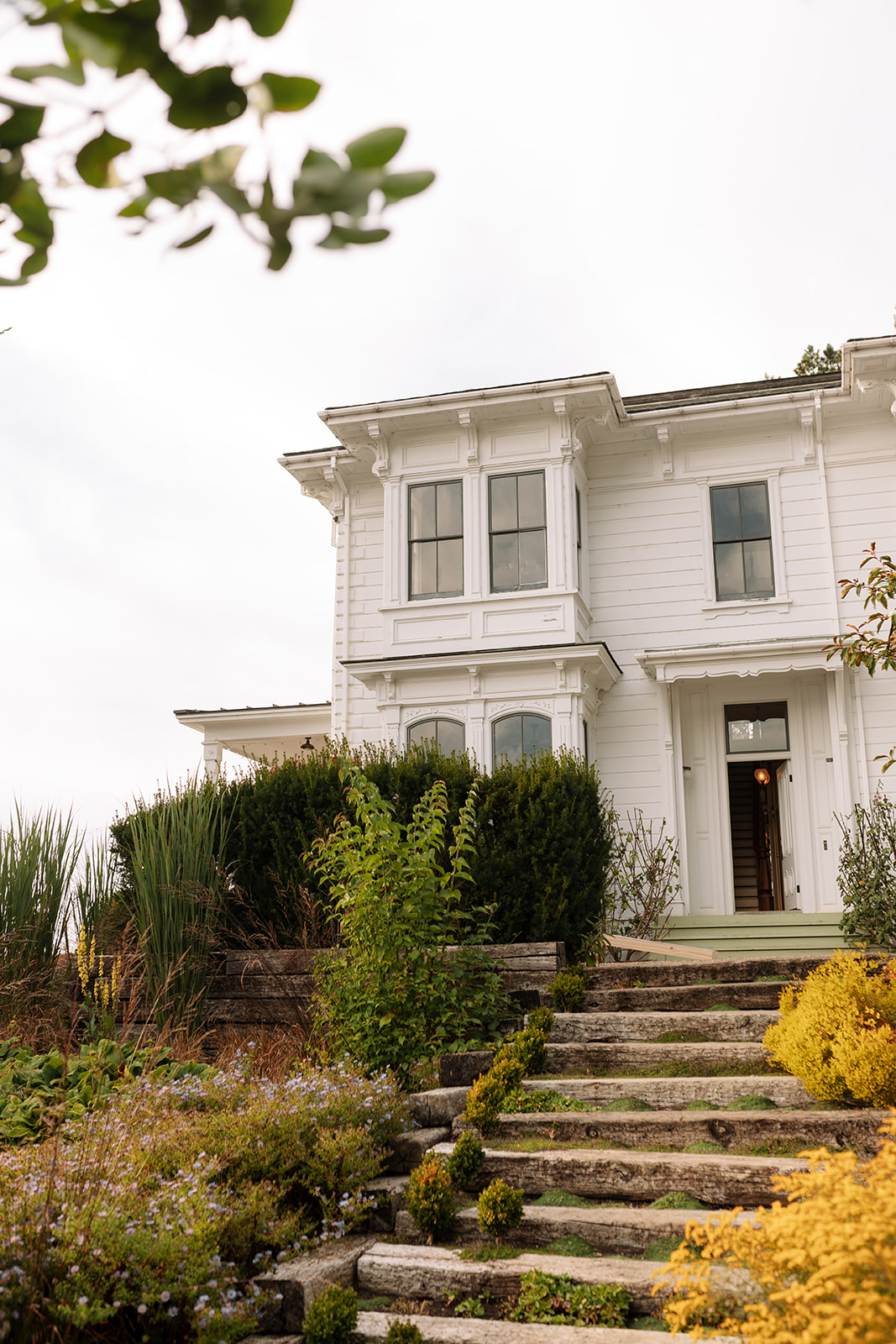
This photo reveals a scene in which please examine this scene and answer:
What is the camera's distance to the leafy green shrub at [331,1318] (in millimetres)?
3738

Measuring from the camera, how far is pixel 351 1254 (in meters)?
4.55

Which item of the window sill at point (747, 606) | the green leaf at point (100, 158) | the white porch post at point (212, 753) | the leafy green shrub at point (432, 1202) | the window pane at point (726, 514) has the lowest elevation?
the leafy green shrub at point (432, 1202)

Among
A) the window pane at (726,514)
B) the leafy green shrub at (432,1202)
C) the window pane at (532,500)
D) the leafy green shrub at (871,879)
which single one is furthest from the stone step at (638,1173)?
the window pane at (726,514)

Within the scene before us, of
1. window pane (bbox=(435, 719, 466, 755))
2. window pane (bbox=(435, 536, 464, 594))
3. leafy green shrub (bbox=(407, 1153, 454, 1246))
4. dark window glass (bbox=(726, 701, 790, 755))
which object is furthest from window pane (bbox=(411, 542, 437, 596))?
leafy green shrub (bbox=(407, 1153, 454, 1246))

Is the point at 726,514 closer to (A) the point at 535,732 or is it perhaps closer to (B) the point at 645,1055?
(A) the point at 535,732

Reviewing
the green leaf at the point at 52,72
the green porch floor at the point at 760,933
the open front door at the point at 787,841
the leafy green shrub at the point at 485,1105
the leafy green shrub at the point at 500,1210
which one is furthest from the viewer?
the open front door at the point at 787,841

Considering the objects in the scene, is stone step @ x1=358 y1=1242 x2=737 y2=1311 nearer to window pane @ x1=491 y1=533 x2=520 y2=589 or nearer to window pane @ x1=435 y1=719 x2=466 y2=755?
window pane @ x1=435 y1=719 x2=466 y2=755

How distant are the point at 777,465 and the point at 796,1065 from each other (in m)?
9.68

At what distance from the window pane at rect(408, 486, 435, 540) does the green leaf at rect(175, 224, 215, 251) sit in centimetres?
1263

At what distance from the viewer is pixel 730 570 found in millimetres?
13539

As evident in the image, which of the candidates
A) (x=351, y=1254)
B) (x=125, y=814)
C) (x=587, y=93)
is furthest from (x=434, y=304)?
(x=125, y=814)

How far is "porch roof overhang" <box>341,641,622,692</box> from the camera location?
1235 centimetres

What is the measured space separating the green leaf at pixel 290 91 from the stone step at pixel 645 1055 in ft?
20.8

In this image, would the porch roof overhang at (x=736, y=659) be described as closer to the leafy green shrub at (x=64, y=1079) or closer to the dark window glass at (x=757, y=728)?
the dark window glass at (x=757, y=728)
